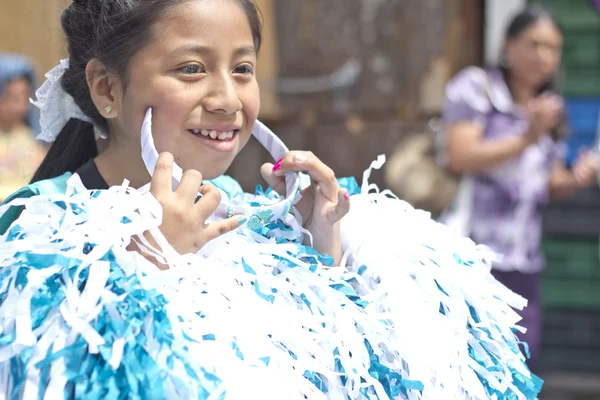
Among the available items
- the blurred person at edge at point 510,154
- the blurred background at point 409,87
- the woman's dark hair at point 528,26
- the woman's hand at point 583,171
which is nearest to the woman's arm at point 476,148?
the blurred person at edge at point 510,154

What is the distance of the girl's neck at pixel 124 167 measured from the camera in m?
1.58

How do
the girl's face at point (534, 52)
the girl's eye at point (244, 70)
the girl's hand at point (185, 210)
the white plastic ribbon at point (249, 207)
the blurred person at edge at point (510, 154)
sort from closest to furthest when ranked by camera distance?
the girl's hand at point (185, 210)
the white plastic ribbon at point (249, 207)
the girl's eye at point (244, 70)
the blurred person at edge at point (510, 154)
the girl's face at point (534, 52)

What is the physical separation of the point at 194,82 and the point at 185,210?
263mm

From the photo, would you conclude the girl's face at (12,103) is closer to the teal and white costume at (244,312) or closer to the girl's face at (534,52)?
the girl's face at (534,52)

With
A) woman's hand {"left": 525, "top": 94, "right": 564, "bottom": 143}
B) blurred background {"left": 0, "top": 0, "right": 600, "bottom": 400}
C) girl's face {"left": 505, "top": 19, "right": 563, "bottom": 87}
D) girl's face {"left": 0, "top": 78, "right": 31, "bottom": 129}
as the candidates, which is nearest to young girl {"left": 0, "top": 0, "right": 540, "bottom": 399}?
woman's hand {"left": 525, "top": 94, "right": 564, "bottom": 143}

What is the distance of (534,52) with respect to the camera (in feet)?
11.0

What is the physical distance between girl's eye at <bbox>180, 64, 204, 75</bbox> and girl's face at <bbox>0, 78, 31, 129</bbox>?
10.6 feet

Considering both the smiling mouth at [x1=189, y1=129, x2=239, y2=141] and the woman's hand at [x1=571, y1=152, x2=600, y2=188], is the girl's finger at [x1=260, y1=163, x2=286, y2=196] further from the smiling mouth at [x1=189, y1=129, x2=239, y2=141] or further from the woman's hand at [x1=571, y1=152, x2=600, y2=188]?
the woman's hand at [x1=571, y1=152, x2=600, y2=188]

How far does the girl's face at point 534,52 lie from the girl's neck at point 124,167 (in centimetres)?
217

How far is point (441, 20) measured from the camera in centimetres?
459

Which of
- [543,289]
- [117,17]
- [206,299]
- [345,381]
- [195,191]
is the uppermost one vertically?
[117,17]

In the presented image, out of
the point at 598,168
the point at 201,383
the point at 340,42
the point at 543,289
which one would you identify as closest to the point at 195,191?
the point at 201,383

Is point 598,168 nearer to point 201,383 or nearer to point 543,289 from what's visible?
point 543,289

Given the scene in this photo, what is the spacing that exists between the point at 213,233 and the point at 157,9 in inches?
16.0
